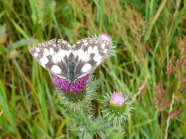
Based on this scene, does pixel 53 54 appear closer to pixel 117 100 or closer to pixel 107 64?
pixel 117 100

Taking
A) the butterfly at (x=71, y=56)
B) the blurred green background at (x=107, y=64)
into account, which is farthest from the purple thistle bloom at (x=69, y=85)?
the blurred green background at (x=107, y=64)

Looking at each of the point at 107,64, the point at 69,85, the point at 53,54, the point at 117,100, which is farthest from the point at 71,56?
the point at 107,64

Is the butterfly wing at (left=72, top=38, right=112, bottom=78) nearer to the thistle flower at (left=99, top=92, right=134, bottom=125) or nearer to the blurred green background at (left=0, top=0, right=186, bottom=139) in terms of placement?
the thistle flower at (left=99, top=92, right=134, bottom=125)

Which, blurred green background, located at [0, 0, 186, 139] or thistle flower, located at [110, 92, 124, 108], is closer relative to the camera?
thistle flower, located at [110, 92, 124, 108]

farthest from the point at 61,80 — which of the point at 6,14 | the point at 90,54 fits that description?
the point at 6,14

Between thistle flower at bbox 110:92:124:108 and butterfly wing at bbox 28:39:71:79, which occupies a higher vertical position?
butterfly wing at bbox 28:39:71:79

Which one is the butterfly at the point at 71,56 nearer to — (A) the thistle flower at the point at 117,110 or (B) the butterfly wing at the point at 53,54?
(B) the butterfly wing at the point at 53,54

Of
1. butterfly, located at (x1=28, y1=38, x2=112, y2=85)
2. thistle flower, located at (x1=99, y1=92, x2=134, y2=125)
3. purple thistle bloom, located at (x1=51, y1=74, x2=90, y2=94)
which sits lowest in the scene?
thistle flower, located at (x1=99, y1=92, x2=134, y2=125)

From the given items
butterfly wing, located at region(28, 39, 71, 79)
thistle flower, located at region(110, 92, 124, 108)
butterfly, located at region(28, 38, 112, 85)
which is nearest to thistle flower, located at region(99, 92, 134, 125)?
thistle flower, located at region(110, 92, 124, 108)
